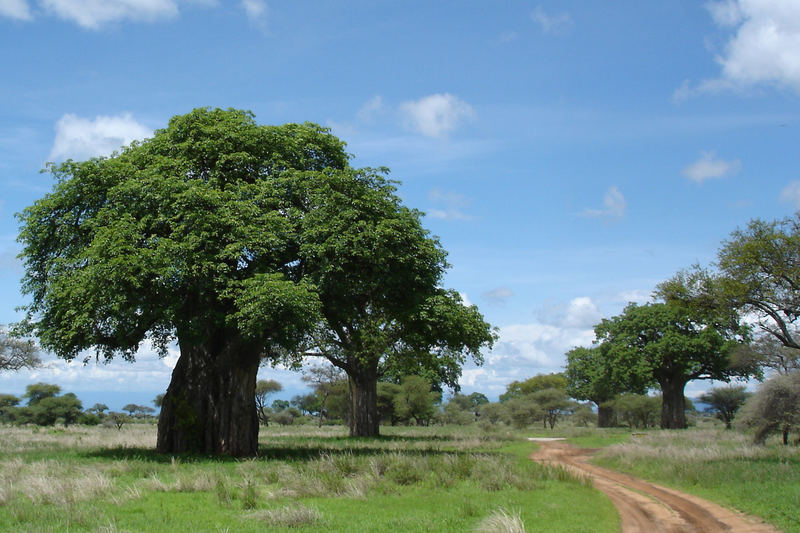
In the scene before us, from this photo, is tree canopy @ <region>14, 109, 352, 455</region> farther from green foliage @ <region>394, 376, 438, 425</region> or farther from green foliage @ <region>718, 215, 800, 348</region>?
green foliage @ <region>394, 376, 438, 425</region>

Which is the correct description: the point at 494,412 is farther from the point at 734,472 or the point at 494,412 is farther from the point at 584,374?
the point at 734,472

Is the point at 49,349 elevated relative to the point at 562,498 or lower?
elevated

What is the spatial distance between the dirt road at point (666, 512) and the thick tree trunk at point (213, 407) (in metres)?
12.5

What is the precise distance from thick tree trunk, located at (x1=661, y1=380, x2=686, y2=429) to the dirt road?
35.4 meters

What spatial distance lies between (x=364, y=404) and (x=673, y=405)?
2841 centimetres

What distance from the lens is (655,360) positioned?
1896 inches

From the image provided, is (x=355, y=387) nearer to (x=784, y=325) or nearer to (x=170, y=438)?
(x=170, y=438)

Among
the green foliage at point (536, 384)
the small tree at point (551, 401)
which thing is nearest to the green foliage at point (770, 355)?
the small tree at point (551, 401)

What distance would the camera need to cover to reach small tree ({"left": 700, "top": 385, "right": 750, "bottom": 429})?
64375 millimetres

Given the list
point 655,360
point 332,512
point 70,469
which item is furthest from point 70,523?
→ point 655,360

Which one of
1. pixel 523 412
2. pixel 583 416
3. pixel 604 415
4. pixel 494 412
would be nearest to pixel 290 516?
pixel 523 412

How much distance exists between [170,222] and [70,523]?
11095 millimetres

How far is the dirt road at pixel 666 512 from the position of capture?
38.7ft

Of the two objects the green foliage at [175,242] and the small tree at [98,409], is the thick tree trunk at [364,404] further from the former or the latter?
the small tree at [98,409]
